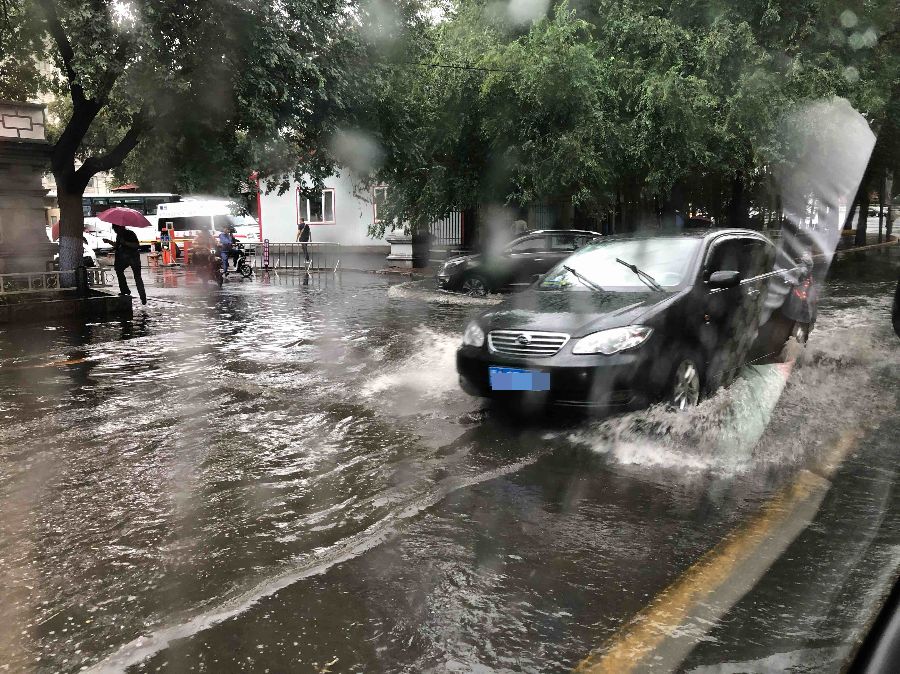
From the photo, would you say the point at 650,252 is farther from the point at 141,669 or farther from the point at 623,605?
the point at 141,669

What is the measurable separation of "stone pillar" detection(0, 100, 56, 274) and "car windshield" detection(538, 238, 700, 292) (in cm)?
1358

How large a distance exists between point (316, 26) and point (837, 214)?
93.1 ft

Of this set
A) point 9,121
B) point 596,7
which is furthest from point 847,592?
point 596,7

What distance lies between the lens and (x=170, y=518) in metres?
4.43

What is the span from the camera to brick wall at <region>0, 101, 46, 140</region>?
16578mm

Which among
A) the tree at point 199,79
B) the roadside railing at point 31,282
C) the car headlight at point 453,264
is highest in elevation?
the tree at point 199,79

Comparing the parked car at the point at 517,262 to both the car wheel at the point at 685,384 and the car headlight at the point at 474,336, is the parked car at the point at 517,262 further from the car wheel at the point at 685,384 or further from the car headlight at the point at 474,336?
the car wheel at the point at 685,384

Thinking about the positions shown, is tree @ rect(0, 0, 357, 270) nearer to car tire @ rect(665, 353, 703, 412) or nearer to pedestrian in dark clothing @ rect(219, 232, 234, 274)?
pedestrian in dark clothing @ rect(219, 232, 234, 274)

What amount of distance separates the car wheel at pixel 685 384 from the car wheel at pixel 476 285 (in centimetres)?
1075

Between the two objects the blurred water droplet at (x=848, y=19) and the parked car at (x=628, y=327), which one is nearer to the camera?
the parked car at (x=628, y=327)

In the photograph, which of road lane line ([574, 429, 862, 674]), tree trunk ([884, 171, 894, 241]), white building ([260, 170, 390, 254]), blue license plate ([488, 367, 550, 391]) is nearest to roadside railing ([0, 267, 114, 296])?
blue license plate ([488, 367, 550, 391])

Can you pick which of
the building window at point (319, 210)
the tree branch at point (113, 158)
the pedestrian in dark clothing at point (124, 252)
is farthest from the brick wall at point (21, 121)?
the building window at point (319, 210)

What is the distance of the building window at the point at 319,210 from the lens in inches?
1423

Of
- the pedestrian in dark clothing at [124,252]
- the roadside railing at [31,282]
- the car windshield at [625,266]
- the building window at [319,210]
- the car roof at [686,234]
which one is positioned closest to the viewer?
the car windshield at [625,266]
